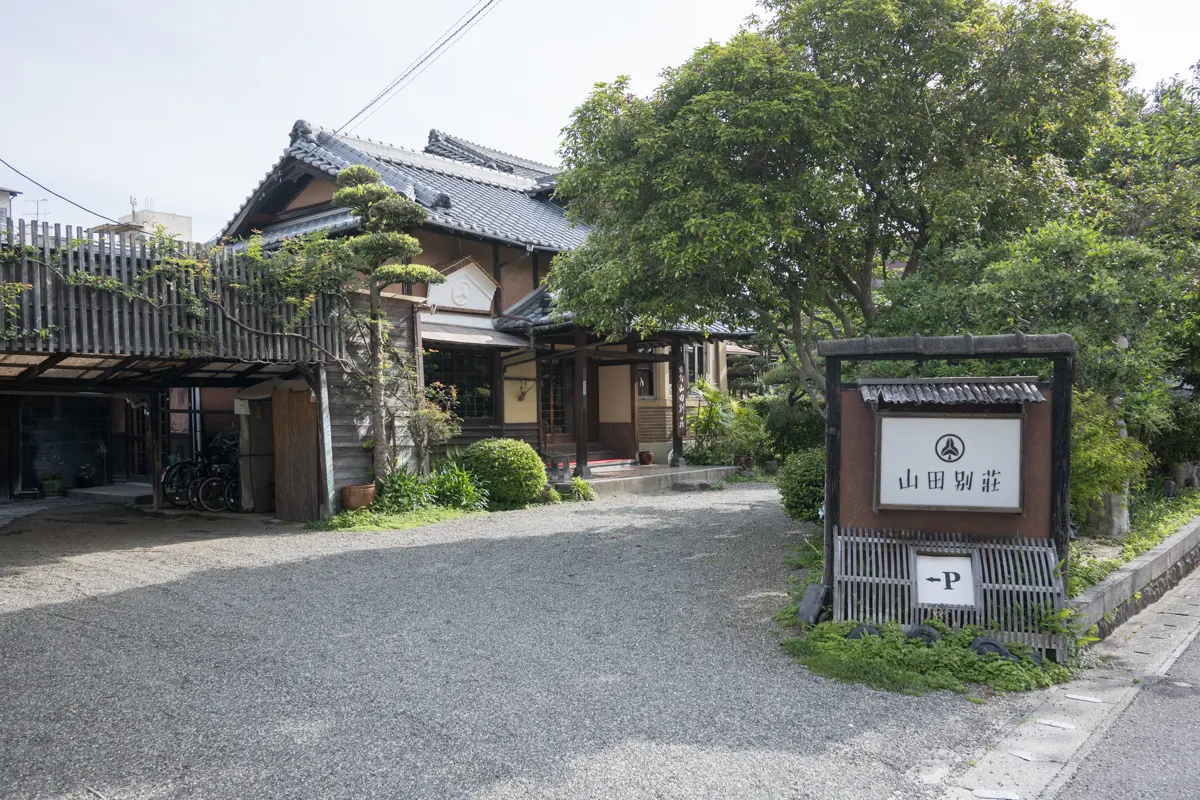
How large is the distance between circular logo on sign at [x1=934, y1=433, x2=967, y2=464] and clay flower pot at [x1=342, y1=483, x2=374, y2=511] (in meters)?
8.22

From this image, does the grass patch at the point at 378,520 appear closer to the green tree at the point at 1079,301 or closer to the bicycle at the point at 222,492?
the bicycle at the point at 222,492

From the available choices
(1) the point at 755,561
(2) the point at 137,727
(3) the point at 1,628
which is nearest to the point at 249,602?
(3) the point at 1,628

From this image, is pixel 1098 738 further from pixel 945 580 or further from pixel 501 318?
pixel 501 318

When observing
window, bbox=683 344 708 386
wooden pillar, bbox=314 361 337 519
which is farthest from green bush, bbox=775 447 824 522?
window, bbox=683 344 708 386

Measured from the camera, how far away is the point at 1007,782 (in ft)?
12.1

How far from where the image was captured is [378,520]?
448 inches

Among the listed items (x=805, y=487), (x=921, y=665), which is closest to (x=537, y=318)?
(x=805, y=487)

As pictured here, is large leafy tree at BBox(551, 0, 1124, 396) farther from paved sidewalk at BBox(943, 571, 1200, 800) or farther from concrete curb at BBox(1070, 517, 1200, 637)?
paved sidewalk at BBox(943, 571, 1200, 800)

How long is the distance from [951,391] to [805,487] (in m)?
3.77

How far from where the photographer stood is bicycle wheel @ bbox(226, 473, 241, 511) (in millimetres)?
13594

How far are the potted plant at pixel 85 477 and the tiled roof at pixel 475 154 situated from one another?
1206 cm

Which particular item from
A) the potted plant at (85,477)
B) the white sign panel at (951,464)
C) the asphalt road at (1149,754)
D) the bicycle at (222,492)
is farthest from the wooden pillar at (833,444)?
the potted plant at (85,477)

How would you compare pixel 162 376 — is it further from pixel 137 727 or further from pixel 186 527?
pixel 137 727

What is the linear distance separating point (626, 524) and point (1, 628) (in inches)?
279
